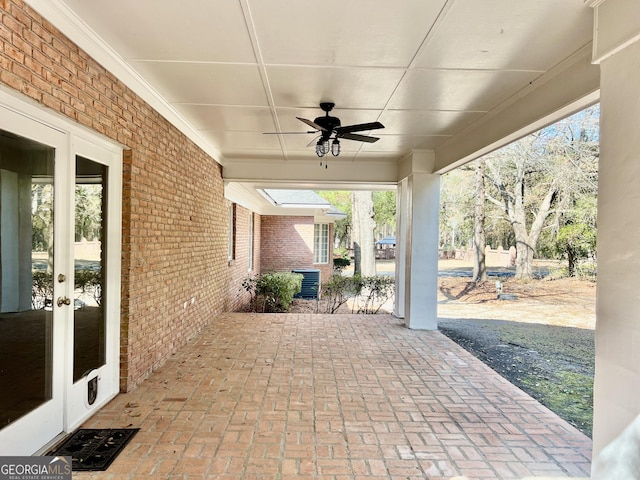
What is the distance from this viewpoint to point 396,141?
5582 millimetres

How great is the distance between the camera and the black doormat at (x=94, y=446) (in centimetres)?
238

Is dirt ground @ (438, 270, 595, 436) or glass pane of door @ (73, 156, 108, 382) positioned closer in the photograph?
glass pane of door @ (73, 156, 108, 382)

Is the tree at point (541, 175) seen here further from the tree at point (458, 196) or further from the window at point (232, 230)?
the window at point (232, 230)

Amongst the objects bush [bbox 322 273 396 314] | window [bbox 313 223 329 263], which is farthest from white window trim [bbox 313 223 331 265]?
bush [bbox 322 273 396 314]

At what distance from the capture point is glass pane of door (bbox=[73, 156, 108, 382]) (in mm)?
2879

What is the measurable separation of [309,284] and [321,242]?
2.87 metres

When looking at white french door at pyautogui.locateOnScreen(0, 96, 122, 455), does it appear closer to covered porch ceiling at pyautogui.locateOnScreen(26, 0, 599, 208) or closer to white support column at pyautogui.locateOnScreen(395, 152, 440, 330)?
covered porch ceiling at pyautogui.locateOnScreen(26, 0, 599, 208)

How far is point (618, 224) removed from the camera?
201 centimetres

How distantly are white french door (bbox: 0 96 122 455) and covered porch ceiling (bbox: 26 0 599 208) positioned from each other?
2.65 feet

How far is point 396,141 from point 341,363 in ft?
11.2

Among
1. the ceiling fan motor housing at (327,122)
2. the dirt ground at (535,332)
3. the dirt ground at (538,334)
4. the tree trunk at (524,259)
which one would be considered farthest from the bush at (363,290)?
the tree trunk at (524,259)

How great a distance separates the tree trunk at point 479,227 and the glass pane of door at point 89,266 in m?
13.4

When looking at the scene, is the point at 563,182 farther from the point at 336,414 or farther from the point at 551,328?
the point at 336,414

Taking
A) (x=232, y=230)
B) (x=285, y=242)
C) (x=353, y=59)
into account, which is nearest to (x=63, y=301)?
(x=353, y=59)
